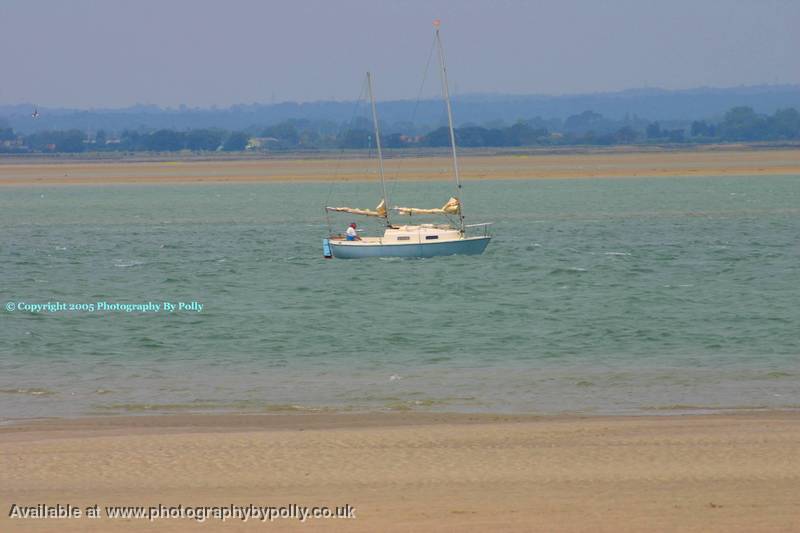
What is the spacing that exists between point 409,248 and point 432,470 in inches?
1394

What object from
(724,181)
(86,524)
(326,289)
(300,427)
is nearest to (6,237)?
(326,289)

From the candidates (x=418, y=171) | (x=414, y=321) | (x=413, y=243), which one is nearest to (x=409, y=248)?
(x=413, y=243)

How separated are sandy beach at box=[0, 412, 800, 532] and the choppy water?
7.45ft

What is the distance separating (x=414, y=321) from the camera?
35.4 meters

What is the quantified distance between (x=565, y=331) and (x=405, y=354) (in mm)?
5243

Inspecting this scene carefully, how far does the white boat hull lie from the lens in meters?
52.0

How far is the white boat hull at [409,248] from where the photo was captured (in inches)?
2048

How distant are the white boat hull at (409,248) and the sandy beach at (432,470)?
101ft

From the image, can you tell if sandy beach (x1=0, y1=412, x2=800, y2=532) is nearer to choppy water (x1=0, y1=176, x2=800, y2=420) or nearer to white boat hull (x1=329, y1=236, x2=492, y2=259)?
choppy water (x1=0, y1=176, x2=800, y2=420)

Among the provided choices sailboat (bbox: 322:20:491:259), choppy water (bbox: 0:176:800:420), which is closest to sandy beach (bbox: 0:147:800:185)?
choppy water (bbox: 0:176:800:420)

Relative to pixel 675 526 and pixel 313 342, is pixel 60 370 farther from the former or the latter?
pixel 675 526

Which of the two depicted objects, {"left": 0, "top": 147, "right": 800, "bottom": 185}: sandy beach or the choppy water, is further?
{"left": 0, "top": 147, "right": 800, "bottom": 185}: sandy beach

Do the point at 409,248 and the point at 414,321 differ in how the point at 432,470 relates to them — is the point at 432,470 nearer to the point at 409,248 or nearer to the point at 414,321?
the point at 414,321

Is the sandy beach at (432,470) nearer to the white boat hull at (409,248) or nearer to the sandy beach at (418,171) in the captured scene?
the white boat hull at (409,248)
